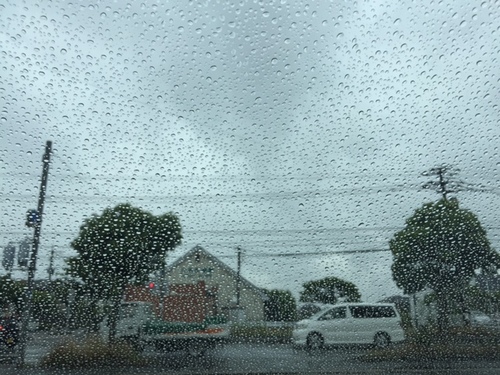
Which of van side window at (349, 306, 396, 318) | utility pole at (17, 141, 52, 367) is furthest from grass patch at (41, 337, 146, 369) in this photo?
van side window at (349, 306, 396, 318)

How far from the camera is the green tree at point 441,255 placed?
4.15m

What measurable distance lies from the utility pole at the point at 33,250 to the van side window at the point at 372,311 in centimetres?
300

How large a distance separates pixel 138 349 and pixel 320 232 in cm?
214

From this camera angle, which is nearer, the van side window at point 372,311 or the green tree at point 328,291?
the van side window at point 372,311

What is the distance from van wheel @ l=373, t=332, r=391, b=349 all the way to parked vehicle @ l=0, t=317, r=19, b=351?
3505 mm

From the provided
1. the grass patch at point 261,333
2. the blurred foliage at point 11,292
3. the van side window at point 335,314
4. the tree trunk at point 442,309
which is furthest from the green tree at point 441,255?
the blurred foliage at point 11,292

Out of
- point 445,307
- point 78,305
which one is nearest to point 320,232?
point 445,307

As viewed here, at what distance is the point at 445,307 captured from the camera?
424 centimetres

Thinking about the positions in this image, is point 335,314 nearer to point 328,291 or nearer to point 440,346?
point 328,291

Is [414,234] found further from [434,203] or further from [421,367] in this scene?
[421,367]

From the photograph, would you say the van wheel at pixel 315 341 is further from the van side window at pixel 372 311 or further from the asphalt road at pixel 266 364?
the van side window at pixel 372 311

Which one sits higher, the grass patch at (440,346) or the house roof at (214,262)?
the house roof at (214,262)

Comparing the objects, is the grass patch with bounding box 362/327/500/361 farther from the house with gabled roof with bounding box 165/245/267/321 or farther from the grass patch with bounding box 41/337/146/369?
the grass patch with bounding box 41/337/146/369

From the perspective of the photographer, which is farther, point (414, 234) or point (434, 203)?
point (434, 203)
